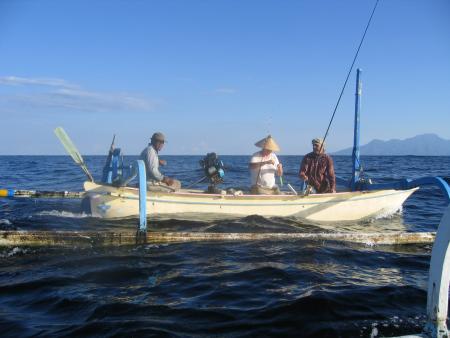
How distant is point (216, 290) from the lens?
17.5 feet

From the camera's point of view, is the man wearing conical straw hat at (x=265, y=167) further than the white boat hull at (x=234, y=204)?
Yes

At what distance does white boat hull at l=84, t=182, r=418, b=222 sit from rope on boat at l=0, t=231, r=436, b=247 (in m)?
2.06

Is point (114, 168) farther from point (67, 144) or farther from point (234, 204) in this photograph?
point (234, 204)

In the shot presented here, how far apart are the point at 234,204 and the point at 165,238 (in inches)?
109

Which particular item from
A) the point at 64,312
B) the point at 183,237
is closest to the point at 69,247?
the point at 183,237

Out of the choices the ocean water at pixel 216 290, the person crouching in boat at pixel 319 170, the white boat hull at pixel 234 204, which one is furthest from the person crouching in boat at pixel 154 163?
the person crouching in boat at pixel 319 170

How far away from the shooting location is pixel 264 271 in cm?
616

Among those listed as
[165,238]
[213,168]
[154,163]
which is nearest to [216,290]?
[165,238]

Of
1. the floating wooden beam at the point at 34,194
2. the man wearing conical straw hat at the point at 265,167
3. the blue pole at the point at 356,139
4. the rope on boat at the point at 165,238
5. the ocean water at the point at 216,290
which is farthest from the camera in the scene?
the blue pole at the point at 356,139

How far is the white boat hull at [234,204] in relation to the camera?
9.30 m

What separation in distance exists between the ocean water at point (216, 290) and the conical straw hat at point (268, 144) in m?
3.40

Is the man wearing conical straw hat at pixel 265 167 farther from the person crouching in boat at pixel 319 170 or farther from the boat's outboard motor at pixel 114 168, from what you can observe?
the boat's outboard motor at pixel 114 168

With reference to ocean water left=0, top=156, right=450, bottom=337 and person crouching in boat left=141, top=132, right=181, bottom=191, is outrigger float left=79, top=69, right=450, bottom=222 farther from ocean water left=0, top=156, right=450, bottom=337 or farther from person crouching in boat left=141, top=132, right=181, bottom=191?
ocean water left=0, top=156, right=450, bottom=337

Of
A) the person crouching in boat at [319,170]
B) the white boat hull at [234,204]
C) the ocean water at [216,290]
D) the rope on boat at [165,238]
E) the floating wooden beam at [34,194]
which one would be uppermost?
the person crouching in boat at [319,170]
